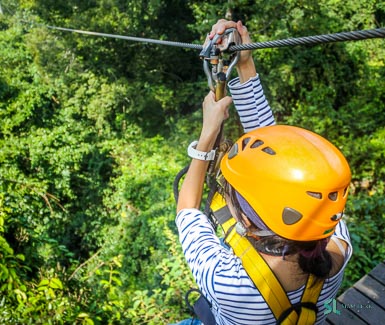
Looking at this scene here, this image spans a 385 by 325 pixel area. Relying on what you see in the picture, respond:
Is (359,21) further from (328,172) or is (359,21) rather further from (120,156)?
(328,172)

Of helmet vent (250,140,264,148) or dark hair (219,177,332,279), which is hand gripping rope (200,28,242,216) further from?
dark hair (219,177,332,279)

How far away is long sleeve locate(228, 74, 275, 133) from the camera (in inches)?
54.9

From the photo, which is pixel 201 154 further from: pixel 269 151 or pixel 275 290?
pixel 275 290

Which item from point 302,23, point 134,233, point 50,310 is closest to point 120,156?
point 134,233

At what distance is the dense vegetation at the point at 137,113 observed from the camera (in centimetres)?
497

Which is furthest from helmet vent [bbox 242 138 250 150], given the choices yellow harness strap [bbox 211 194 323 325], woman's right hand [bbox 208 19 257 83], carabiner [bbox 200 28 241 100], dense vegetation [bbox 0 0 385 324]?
dense vegetation [bbox 0 0 385 324]

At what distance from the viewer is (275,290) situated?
95cm

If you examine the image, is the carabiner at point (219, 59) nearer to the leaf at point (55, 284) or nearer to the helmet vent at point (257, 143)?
the helmet vent at point (257, 143)

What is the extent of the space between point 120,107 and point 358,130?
500cm

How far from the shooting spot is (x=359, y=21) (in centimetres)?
743

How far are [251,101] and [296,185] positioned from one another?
55 centimetres

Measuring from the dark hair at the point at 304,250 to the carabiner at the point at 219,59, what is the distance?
0.47 m

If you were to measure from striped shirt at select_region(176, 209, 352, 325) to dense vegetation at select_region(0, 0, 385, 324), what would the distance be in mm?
2189

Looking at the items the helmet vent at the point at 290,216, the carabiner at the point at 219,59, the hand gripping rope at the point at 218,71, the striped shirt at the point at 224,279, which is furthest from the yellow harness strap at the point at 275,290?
the carabiner at the point at 219,59
